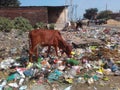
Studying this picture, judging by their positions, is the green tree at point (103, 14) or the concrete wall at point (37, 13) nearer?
the concrete wall at point (37, 13)

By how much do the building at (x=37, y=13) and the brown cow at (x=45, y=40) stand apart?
18.4 metres

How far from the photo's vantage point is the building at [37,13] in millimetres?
29266

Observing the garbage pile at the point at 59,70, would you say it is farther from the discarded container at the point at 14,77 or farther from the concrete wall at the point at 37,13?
the concrete wall at the point at 37,13

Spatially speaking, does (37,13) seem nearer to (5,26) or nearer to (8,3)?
(5,26)

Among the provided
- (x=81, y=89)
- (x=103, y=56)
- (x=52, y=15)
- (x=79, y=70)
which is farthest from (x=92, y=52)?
(x=52, y=15)

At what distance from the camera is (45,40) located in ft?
34.7

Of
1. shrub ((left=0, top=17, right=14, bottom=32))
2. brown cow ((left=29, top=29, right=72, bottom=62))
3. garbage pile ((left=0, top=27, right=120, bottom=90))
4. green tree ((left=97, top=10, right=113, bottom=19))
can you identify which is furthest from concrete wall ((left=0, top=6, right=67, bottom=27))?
green tree ((left=97, top=10, right=113, bottom=19))

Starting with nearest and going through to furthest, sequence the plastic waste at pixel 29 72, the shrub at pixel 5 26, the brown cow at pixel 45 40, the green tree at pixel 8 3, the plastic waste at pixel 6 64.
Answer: the plastic waste at pixel 29 72
the plastic waste at pixel 6 64
the brown cow at pixel 45 40
the shrub at pixel 5 26
the green tree at pixel 8 3

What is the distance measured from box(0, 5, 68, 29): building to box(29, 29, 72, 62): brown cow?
1844 cm

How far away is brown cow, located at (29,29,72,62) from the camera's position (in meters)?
10.3

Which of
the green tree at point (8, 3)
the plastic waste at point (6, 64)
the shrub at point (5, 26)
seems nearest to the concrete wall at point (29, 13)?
the shrub at point (5, 26)

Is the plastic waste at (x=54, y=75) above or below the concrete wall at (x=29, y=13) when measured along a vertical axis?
below

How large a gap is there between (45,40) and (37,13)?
19.0 m

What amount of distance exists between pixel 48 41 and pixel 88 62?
144 cm
